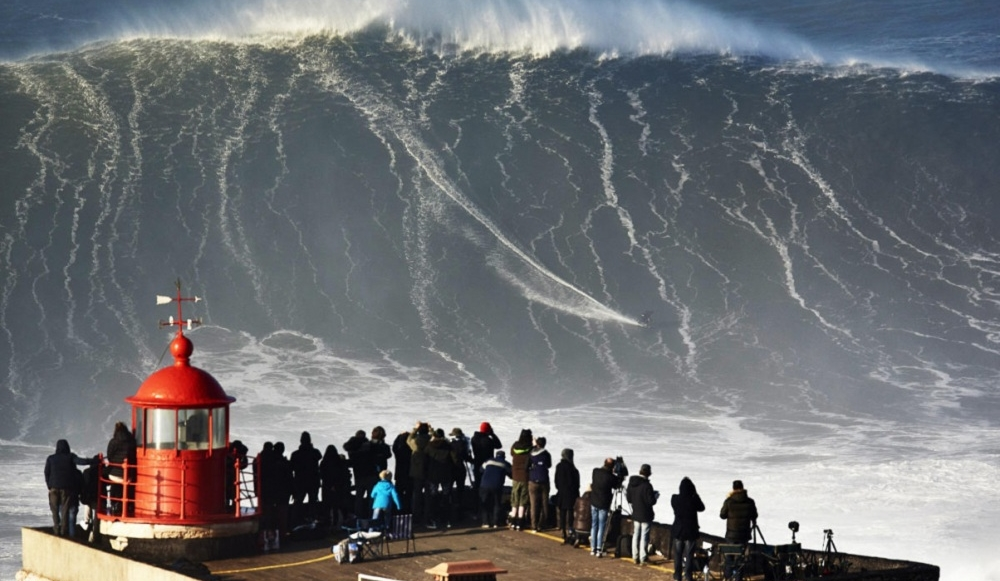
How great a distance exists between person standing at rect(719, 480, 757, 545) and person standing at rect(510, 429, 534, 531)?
10.8ft

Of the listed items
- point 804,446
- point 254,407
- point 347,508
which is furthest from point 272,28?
point 347,508

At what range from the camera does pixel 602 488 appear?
20.3 meters

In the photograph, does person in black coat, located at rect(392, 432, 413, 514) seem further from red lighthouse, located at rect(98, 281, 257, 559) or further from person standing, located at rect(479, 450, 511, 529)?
red lighthouse, located at rect(98, 281, 257, 559)

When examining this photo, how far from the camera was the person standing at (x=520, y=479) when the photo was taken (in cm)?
2191

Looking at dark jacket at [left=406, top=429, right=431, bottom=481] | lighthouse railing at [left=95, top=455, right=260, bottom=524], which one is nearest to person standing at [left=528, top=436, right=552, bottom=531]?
dark jacket at [left=406, top=429, right=431, bottom=481]

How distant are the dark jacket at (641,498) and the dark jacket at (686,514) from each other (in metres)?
0.62

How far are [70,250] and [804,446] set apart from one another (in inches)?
763

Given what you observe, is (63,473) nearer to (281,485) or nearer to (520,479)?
(281,485)

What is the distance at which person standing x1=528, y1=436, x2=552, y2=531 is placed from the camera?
2167cm

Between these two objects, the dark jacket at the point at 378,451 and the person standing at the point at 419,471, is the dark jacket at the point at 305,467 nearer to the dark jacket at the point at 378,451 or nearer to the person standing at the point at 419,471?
the dark jacket at the point at 378,451

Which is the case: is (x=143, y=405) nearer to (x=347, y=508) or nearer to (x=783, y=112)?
(x=347, y=508)

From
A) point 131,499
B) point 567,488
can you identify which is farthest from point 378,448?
point 131,499

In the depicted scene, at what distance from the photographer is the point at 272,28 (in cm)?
6438

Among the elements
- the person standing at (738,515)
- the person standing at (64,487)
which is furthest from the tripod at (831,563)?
the person standing at (64,487)
